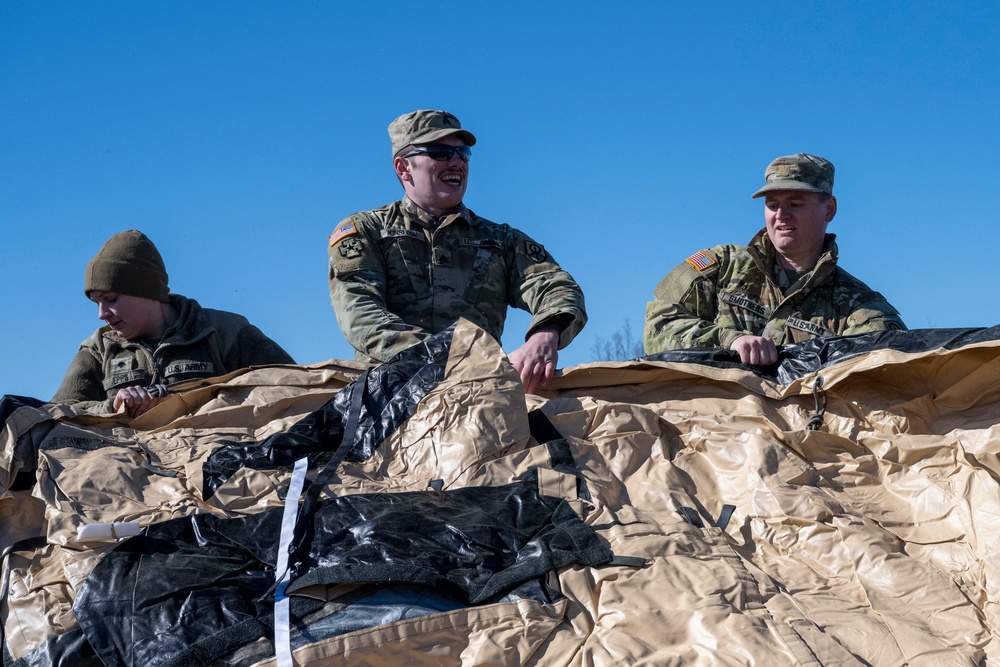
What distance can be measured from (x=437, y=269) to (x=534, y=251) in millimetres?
476

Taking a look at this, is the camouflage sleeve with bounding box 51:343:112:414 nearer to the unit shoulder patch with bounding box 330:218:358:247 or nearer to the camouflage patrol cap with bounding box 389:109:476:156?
the unit shoulder patch with bounding box 330:218:358:247

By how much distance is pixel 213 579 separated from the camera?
303 centimetres

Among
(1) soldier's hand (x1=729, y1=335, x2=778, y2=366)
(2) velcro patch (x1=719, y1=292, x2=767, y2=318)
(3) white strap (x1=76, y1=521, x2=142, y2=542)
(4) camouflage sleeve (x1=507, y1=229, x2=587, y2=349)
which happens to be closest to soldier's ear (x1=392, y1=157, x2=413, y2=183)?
(4) camouflage sleeve (x1=507, y1=229, x2=587, y2=349)

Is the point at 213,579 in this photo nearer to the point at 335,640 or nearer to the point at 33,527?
the point at 335,640

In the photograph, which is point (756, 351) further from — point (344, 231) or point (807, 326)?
point (344, 231)

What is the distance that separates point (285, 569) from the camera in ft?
10.0

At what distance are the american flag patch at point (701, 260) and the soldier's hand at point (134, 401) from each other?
8.91 ft

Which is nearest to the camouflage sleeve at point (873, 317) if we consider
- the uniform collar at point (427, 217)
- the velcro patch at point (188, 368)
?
the uniform collar at point (427, 217)

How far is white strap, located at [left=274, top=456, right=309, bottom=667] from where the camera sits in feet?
9.05

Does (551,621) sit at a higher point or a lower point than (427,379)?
lower

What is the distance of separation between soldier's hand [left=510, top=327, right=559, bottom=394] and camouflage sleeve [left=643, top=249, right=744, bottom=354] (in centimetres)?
80

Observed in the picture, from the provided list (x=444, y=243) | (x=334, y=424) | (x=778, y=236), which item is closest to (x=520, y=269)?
(x=444, y=243)

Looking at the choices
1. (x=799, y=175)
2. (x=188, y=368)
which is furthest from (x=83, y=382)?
(x=799, y=175)

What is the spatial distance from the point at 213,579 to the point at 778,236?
3.46m
